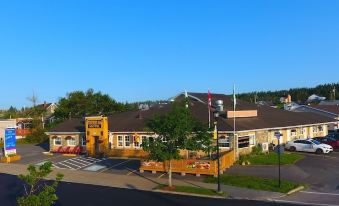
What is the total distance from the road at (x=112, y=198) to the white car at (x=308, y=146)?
20.6m

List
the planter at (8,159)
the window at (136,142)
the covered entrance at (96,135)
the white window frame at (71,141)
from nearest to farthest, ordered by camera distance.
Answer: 1. the window at (136,142)
2. the planter at (8,159)
3. the covered entrance at (96,135)
4. the white window frame at (71,141)

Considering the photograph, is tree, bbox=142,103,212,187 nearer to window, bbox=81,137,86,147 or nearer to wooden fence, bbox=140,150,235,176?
wooden fence, bbox=140,150,235,176

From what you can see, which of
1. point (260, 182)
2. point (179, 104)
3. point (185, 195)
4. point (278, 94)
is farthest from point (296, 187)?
point (278, 94)

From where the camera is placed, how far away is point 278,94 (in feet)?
633

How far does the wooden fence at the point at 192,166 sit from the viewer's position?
31.0m

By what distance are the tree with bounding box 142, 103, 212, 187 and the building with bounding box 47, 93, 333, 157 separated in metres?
9.87

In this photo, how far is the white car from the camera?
41.9 m

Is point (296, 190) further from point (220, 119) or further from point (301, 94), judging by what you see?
point (301, 94)

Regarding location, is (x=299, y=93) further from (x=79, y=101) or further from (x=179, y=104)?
(x=179, y=104)

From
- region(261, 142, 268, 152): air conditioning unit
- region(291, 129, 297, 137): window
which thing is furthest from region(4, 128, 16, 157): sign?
region(291, 129, 297, 137): window

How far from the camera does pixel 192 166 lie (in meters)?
31.8

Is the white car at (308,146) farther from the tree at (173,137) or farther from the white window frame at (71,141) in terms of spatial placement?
the white window frame at (71,141)

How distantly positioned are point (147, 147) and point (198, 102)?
876 inches

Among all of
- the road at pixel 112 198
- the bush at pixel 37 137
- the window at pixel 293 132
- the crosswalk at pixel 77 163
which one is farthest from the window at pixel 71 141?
the window at pixel 293 132
